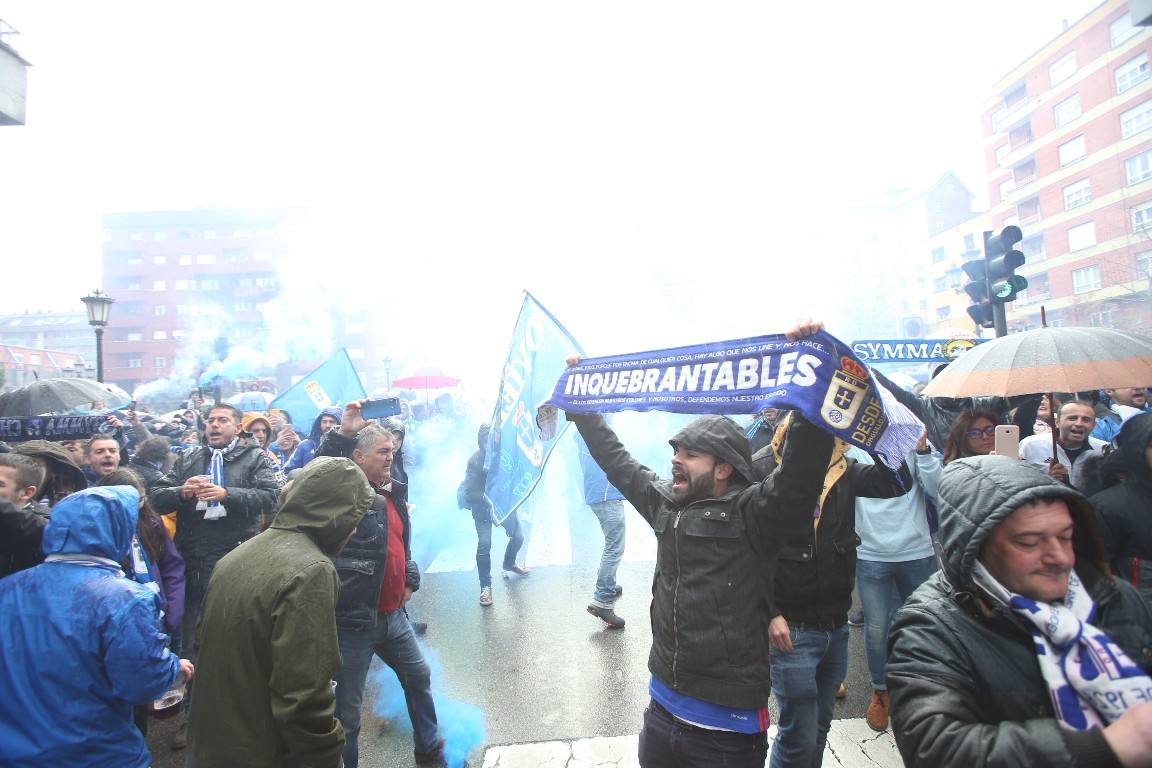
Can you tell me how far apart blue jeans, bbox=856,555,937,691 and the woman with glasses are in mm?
670

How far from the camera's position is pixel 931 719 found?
4.04ft

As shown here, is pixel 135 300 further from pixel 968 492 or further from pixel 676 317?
pixel 968 492

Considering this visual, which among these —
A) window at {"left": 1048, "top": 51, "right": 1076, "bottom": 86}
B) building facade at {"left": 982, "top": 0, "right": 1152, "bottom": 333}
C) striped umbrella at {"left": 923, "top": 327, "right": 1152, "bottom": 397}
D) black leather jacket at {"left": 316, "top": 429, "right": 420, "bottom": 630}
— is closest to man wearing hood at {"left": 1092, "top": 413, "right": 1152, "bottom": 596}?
striped umbrella at {"left": 923, "top": 327, "right": 1152, "bottom": 397}

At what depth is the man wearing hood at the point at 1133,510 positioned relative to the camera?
90.4 inches

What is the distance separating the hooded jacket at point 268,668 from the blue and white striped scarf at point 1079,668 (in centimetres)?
192

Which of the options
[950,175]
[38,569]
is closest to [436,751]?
[38,569]

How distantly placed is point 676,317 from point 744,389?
36556 mm

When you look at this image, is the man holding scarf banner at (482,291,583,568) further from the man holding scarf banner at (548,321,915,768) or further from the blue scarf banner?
the man holding scarf banner at (548,321,915,768)

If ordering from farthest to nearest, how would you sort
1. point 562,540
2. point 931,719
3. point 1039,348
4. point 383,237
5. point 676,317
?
point 383,237, point 676,317, point 562,540, point 1039,348, point 931,719

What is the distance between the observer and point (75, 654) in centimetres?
190

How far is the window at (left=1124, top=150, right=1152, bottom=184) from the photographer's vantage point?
91.9 feet

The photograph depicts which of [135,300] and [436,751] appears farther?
[135,300]

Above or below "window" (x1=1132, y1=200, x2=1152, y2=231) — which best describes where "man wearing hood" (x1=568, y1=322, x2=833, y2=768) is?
below

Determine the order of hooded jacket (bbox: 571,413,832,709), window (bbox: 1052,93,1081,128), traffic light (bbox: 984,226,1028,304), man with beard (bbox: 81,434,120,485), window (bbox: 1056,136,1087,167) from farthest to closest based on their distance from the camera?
1. window (bbox: 1052,93,1081,128)
2. window (bbox: 1056,136,1087,167)
3. traffic light (bbox: 984,226,1028,304)
4. man with beard (bbox: 81,434,120,485)
5. hooded jacket (bbox: 571,413,832,709)
